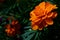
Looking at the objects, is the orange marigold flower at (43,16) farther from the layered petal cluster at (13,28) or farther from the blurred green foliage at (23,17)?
the layered petal cluster at (13,28)

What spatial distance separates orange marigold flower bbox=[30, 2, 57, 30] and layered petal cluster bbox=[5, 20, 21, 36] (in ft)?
0.99

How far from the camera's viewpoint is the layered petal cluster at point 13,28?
1769 mm

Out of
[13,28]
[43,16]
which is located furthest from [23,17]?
[43,16]

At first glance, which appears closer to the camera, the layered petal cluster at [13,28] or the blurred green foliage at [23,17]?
the blurred green foliage at [23,17]

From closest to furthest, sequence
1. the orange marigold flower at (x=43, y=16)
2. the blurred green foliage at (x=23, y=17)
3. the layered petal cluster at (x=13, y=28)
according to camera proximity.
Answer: the orange marigold flower at (x=43, y=16), the blurred green foliage at (x=23, y=17), the layered petal cluster at (x=13, y=28)

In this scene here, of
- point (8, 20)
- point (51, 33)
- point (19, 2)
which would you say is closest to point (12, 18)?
point (8, 20)

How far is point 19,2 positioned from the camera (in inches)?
74.4

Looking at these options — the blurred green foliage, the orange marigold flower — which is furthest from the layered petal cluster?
the orange marigold flower

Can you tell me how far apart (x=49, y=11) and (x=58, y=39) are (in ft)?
1.34

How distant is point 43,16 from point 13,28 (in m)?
0.39

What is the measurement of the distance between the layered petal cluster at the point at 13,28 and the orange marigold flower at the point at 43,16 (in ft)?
0.99

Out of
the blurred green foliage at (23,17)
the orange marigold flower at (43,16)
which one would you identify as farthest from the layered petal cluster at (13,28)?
the orange marigold flower at (43,16)

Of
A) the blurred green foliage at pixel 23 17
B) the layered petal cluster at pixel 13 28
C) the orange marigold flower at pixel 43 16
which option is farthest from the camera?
the layered petal cluster at pixel 13 28

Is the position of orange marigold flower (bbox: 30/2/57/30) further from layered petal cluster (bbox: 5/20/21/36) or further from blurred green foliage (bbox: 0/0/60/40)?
layered petal cluster (bbox: 5/20/21/36)
